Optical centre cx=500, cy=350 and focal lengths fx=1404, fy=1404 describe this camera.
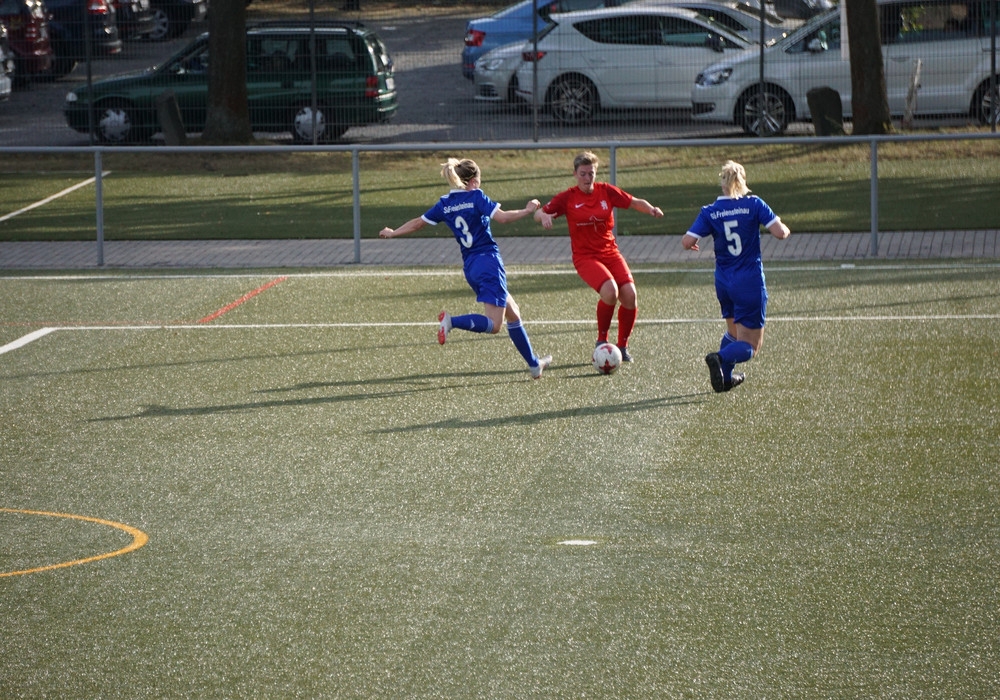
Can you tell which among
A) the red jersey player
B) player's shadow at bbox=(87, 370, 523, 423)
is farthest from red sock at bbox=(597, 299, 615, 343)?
player's shadow at bbox=(87, 370, 523, 423)

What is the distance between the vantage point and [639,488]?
7.99 meters

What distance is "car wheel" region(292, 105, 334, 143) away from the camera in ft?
78.3

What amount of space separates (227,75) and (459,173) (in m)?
14.4

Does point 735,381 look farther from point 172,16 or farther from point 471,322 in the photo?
point 172,16

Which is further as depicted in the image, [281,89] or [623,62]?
[281,89]

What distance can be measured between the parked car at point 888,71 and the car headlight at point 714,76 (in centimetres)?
2

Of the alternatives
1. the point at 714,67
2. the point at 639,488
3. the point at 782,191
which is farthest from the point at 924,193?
the point at 639,488

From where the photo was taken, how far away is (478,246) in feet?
34.6

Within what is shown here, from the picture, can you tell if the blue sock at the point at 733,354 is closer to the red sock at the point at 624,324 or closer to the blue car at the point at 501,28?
the red sock at the point at 624,324

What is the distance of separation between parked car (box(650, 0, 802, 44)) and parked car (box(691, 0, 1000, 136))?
3.69 feet

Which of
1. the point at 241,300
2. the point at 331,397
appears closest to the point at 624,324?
the point at 331,397

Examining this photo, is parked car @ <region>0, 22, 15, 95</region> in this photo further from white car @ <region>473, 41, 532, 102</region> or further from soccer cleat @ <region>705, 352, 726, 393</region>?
soccer cleat @ <region>705, 352, 726, 393</region>

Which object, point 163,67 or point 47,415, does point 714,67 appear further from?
point 47,415

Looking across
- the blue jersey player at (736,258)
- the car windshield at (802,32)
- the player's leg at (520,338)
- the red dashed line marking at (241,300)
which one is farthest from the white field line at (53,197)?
the blue jersey player at (736,258)
